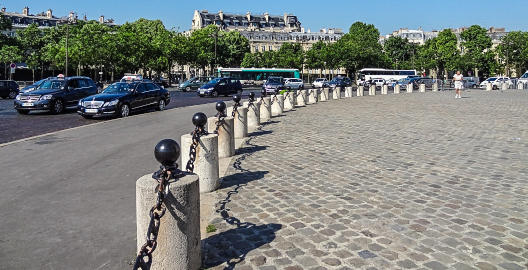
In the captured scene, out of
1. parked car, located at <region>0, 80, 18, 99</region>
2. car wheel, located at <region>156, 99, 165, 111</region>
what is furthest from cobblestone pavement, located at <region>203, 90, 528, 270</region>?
parked car, located at <region>0, 80, 18, 99</region>

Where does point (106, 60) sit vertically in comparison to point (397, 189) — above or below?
above

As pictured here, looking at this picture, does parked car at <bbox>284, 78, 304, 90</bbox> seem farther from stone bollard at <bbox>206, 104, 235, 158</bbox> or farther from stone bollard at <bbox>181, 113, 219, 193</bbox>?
stone bollard at <bbox>181, 113, 219, 193</bbox>

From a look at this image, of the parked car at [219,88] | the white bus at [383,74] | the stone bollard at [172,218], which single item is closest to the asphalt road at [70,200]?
the stone bollard at [172,218]

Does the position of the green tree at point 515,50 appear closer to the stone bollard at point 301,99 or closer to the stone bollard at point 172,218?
the stone bollard at point 301,99

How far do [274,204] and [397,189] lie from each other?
1.86 metres

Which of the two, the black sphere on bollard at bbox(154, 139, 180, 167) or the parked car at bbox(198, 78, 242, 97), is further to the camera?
the parked car at bbox(198, 78, 242, 97)

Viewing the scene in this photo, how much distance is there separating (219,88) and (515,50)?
251ft

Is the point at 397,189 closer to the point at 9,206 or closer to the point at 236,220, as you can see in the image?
the point at 236,220

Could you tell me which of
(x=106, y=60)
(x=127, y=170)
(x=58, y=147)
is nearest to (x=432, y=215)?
(x=127, y=170)

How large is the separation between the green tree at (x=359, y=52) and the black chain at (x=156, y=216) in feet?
288

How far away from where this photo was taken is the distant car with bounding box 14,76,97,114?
1902 centimetres

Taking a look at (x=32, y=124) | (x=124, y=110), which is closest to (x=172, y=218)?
(x=32, y=124)

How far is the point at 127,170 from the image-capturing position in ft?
25.9

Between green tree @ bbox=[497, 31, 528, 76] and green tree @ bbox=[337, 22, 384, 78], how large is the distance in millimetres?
22864
